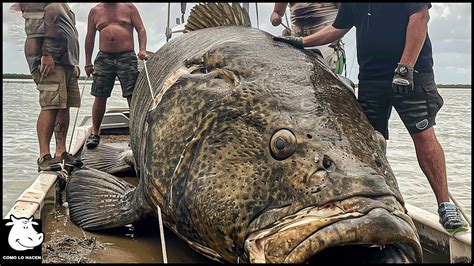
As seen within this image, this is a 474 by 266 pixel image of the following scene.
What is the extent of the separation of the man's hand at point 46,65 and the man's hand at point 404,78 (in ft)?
10.8

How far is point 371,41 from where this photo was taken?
4.24m

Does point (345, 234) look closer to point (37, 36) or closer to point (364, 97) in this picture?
point (364, 97)

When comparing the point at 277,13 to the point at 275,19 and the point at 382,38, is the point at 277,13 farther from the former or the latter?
the point at 382,38

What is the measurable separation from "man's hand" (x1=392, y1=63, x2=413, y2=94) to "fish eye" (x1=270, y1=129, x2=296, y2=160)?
1423 mm

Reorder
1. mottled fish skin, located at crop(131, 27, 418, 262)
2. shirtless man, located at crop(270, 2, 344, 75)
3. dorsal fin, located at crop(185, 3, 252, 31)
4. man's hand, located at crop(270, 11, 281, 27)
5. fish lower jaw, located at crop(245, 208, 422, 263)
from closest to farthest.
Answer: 1. fish lower jaw, located at crop(245, 208, 422, 263)
2. mottled fish skin, located at crop(131, 27, 418, 262)
3. dorsal fin, located at crop(185, 3, 252, 31)
4. man's hand, located at crop(270, 11, 281, 27)
5. shirtless man, located at crop(270, 2, 344, 75)

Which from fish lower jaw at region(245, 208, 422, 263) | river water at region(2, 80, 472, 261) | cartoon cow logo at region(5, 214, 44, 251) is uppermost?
fish lower jaw at region(245, 208, 422, 263)

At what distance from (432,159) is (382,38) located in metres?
1.02

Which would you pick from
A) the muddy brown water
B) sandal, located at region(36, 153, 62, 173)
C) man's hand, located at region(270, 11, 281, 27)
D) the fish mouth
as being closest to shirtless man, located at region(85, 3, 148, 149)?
sandal, located at region(36, 153, 62, 173)

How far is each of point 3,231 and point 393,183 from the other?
2.38m

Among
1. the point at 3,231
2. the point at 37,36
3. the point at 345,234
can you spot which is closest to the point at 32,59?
the point at 37,36

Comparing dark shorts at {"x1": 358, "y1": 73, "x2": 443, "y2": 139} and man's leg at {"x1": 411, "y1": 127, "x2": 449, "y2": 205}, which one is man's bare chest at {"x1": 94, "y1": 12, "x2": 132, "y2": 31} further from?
man's leg at {"x1": 411, "y1": 127, "x2": 449, "y2": 205}

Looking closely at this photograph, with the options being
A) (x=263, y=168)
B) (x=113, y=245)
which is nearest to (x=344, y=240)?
(x=263, y=168)

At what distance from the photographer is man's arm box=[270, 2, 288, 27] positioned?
6012mm

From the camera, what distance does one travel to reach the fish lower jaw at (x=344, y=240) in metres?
2.34
